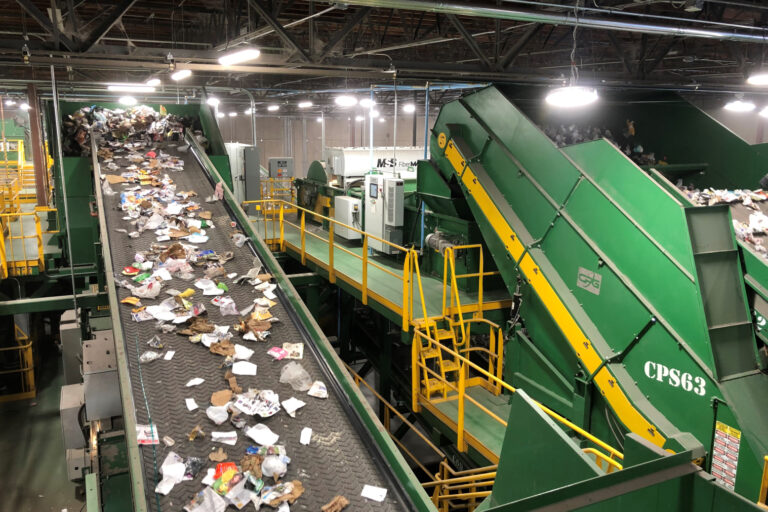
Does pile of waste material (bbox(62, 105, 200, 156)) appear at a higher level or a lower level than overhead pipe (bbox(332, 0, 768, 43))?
lower

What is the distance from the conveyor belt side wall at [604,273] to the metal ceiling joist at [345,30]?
212cm

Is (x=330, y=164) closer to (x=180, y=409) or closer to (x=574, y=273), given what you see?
(x=574, y=273)

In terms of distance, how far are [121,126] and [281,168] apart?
23.1 ft

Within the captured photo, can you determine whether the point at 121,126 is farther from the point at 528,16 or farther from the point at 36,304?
the point at 528,16

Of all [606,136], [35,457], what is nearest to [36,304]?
[35,457]

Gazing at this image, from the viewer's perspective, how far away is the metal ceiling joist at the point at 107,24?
6.82 metres

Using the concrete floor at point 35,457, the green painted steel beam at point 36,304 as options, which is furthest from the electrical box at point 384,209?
the concrete floor at point 35,457

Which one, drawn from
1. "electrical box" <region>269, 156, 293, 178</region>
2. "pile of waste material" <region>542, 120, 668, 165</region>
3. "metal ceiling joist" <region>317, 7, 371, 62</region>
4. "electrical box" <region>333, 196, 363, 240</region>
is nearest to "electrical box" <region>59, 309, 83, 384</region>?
"metal ceiling joist" <region>317, 7, 371, 62</region>

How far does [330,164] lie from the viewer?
41.1ft

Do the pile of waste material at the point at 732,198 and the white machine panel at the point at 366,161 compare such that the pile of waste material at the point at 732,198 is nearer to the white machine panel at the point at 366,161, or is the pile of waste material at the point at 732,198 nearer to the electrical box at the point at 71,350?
the white machine panel at the point at 366,161

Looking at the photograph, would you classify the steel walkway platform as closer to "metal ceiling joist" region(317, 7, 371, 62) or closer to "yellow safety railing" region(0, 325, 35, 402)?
"metal ceiling joist" region(317, 7, 371, 62)

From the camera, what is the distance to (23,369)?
32.3 ft

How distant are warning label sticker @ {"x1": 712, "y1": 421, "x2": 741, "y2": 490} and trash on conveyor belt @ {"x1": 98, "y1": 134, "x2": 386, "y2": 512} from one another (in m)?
3.13

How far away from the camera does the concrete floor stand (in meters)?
7.17
